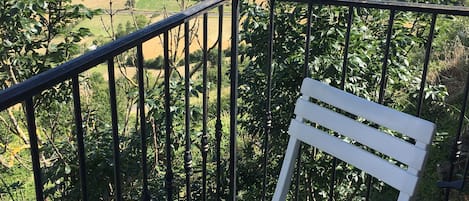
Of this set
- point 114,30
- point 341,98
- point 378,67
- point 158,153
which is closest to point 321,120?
point 341,98

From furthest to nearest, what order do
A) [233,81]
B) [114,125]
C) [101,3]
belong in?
[101,3] < [233,81] < [114,125]

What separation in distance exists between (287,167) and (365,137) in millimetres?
341

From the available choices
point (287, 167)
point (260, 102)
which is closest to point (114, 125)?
point (287, 167)

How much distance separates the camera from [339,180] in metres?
3.43

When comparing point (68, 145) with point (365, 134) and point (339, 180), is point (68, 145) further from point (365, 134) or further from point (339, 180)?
point (365, 134)

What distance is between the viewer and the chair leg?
5.33ft

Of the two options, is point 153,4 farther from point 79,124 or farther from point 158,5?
point 79,124

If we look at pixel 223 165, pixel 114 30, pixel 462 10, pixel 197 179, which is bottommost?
pixel 197 179

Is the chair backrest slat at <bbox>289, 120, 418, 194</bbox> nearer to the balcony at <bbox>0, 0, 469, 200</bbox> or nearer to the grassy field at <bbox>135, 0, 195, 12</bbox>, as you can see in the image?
the balcony at <bbox>0, 0, 469, 200</bbox>

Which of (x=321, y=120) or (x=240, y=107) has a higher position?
(x=321, y=120)

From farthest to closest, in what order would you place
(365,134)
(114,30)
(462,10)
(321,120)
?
1. (114,30)
2. (462,10)
3. (321,120)
4. (365,134)

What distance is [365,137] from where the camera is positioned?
4.53 feet

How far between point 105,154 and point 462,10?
2.69 m

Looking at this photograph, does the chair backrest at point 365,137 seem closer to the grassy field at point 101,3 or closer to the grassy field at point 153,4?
the grassy field at point 101,3
